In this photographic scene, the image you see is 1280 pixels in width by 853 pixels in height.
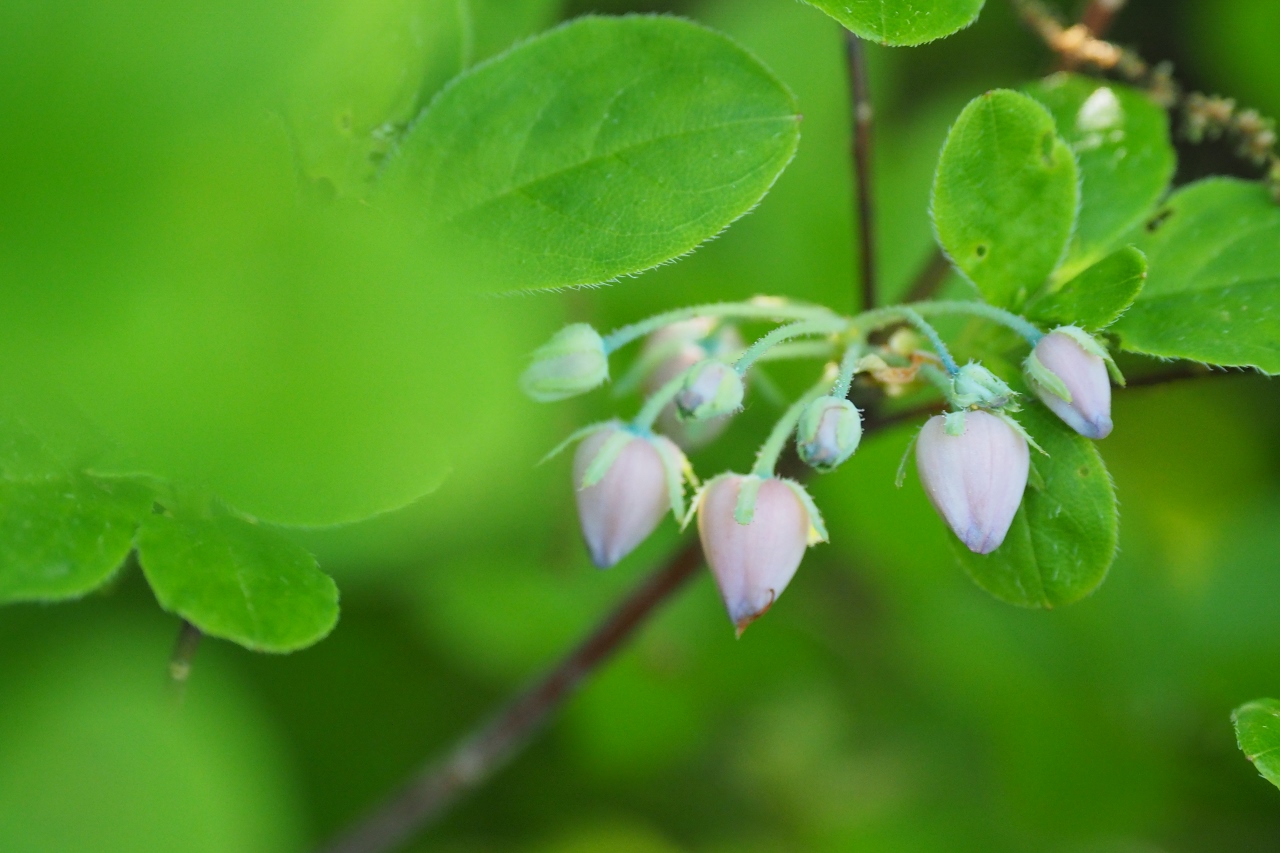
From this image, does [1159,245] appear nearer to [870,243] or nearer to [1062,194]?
[1062,194]

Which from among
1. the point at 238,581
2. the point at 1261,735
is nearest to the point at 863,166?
the point at 1261,735

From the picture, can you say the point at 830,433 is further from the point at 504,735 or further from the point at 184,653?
the point at 504,735

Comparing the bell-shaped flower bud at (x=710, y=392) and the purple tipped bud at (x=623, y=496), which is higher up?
the bell-shaped flower bud at (x=710, y=392)

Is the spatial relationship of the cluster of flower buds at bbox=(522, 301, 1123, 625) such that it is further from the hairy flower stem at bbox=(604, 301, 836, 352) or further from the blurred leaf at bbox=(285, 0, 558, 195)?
the blurred leaf at bbox=(285, 0, 558, 195)

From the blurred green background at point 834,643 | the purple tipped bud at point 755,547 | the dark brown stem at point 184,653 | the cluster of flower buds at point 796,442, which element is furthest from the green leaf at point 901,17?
the blurred green background at point 834,643

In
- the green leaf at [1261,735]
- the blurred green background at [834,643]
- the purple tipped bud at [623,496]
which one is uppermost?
the purple tipped bud at [623,496]

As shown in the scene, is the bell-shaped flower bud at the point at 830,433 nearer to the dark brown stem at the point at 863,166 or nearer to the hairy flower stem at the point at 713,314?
the hairy flower stem at the point at 713,314
